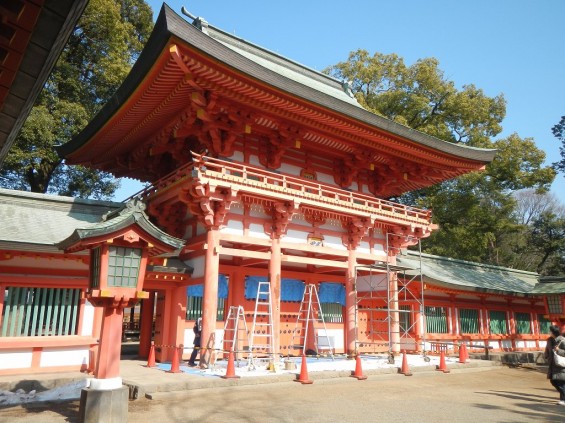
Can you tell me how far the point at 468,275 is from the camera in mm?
25359

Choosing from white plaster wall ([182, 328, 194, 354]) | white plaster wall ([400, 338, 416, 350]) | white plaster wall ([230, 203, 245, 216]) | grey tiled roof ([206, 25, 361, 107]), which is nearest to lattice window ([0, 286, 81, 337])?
white plaster wall ([182, 328, 194, 354])

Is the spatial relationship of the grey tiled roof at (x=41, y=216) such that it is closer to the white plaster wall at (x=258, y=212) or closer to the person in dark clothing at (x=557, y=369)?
the white plaster wall at (x=258, y=212)

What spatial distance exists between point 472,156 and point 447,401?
11.8 meters

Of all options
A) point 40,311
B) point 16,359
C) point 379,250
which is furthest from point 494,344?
point 16,359

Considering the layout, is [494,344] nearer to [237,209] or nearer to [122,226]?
[237,209]

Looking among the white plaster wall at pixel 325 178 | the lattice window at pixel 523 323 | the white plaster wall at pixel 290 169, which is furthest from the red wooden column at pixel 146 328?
the lattice window at pixel 523 323

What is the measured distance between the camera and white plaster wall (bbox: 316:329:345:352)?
1825 centimetres

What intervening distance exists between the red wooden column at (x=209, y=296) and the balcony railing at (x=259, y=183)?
69.3 inches

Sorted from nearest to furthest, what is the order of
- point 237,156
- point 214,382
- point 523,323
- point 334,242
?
point 214,382, point 237,156, point 334,242, point 523,323

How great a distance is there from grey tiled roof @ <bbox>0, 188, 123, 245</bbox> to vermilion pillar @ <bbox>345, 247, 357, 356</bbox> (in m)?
9.20

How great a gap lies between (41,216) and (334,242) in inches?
404

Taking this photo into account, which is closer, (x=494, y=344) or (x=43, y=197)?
(x=43, y=197)

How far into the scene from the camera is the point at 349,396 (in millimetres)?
10242

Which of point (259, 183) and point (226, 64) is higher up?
point (226, 64)
